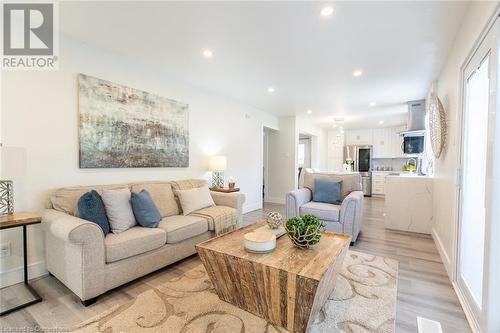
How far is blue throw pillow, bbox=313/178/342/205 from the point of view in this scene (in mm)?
3689

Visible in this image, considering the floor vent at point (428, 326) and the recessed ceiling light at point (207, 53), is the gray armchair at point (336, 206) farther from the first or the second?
the recessed ceiling light at point (207, 53)

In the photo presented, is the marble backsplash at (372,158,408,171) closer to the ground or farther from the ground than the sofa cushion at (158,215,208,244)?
farther from the ground

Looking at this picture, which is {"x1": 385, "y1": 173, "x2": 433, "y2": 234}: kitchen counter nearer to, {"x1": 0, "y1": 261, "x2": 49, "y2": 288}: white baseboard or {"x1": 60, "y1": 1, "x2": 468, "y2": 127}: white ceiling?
{"x1": 60, "y1": 1, "x2": 468, "y2": 127}: white ceiling

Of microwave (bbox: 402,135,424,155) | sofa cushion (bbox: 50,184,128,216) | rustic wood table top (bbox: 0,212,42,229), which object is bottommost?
rustic wood table top (bbox: 0,212,42,229)

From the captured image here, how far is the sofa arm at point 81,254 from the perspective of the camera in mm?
1795

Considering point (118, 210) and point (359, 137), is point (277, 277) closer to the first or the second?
point (118, 210)

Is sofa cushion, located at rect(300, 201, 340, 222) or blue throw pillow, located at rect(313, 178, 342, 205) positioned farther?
blue throw pillow, located at rect(313, 178, 342, 205)

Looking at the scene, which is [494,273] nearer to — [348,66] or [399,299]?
[399,299]

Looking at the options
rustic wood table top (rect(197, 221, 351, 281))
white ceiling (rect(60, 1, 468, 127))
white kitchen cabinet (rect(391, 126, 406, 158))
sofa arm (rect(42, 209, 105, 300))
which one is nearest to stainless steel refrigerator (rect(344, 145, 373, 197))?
white kitchen cabinet (rect(391, 126, 406, 158))

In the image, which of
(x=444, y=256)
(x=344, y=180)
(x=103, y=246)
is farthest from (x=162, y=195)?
(x=444, y=256)

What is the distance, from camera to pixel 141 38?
2.49 m

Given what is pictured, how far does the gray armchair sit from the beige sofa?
137 cm

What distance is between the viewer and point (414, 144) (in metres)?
4.83

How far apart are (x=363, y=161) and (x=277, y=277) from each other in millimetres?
7904
